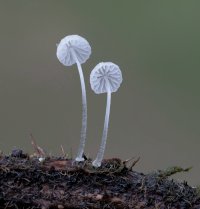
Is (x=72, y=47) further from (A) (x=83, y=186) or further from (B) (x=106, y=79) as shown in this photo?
(A) (x=83, y=186)

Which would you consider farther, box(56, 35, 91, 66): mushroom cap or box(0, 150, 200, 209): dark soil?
box(56, 35, 91, 66): mushroom cap

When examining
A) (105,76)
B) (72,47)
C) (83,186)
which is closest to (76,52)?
(72,47)

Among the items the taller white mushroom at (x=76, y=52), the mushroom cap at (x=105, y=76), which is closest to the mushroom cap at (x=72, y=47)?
the taller white mushroom at (x=76, y=52)

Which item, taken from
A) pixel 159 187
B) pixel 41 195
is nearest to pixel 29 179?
pixel 41 195

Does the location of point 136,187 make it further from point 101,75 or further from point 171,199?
point 101,75

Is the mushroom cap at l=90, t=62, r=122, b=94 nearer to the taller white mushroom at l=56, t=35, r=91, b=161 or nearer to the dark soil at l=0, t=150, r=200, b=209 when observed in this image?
the taller white mushroom at l=56, t=35, r=91, b=161

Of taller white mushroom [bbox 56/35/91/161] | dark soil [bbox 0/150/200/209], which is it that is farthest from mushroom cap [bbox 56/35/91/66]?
dark soil [bbox 0/150/200/209]
